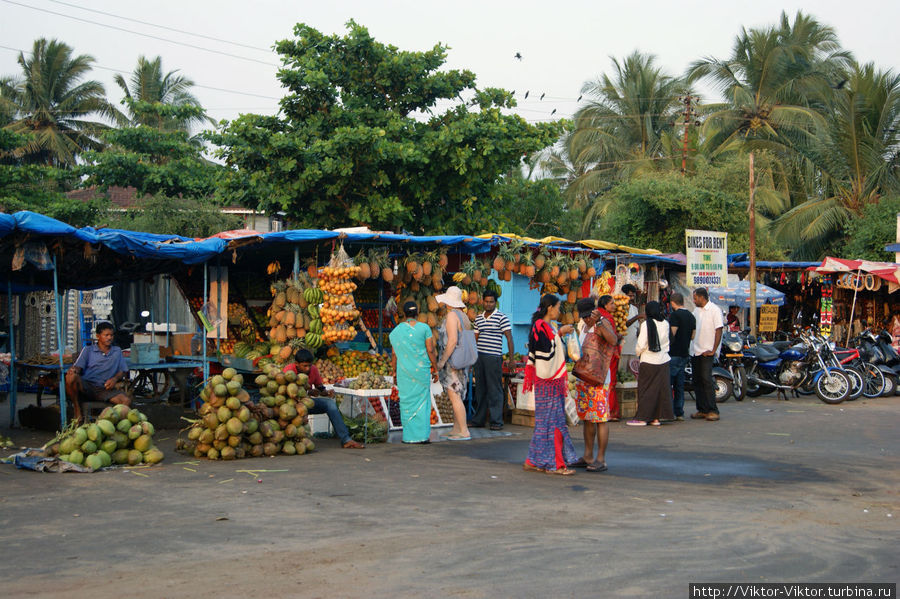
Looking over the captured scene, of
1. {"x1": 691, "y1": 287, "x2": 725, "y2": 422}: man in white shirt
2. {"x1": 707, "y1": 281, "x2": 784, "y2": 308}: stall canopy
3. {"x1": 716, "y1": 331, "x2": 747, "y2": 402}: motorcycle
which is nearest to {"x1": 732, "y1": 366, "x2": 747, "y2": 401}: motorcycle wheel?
{"x1": 716, "y1": 331, "x2": 747, "y2": 402}: motorcycle

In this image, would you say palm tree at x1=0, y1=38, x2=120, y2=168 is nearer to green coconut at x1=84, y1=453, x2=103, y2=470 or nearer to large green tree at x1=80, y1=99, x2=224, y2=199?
large green tree at x1=80, y1=99, x2=224, y2=199

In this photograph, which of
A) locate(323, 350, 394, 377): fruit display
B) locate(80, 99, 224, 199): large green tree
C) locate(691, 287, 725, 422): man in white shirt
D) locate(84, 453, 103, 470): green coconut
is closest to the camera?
locate(84, 453, 103, 470): green coconut

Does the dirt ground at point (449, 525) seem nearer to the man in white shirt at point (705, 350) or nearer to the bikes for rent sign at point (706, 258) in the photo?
the man in white shirt at point (705, 350)

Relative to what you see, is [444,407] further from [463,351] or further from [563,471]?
[563,471]

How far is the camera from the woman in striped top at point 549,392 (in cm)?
810

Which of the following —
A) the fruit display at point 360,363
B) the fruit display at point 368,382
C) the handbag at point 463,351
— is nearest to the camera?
the fruit display at point 368,382

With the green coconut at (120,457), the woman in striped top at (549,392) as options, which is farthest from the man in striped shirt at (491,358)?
the green coconut at (120,457)

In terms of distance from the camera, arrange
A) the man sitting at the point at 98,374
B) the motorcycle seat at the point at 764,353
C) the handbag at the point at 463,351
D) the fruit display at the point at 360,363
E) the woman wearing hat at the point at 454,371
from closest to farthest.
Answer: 1. the man sitting at the point at 98,374
2. the woman wearing hat at the point at 454,371
3. the handbag at the point at 463,351
4. the fruit display at the point at 360,363
5. the motorcycle seat at the point at 764,353

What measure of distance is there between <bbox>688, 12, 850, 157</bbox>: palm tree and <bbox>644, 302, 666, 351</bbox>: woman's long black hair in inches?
888

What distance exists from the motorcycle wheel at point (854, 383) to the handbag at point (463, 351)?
26.8 feet

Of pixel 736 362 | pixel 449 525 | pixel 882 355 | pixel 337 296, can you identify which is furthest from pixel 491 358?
pixel 882 355

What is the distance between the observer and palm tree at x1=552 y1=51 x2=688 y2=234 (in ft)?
116

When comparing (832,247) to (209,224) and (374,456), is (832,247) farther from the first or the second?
(374,456)

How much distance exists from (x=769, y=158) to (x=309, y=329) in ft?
80.7
